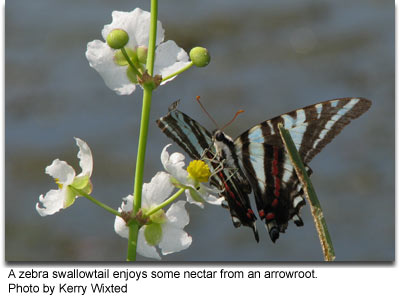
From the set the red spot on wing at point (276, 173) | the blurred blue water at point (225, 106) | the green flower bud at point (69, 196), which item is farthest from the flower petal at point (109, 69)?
the blurred blue water at point (225, 106)

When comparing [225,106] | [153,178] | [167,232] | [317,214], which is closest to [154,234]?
[167,232]

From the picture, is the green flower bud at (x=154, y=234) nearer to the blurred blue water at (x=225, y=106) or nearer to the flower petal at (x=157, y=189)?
the flower petal at (x=157, y=189)

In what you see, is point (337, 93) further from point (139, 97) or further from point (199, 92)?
point (139, 97)

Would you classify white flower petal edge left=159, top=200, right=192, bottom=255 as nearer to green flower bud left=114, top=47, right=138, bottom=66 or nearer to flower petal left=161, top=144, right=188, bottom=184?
flower petal left=161, top=144, right=188, bottom=184

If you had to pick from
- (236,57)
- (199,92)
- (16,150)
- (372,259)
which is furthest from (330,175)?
(16,150)

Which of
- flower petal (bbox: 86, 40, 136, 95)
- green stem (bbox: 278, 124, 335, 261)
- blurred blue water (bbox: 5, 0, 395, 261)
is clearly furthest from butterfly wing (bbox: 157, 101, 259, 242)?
blurred blue water (bbox: 5, 0, 395, 261)
